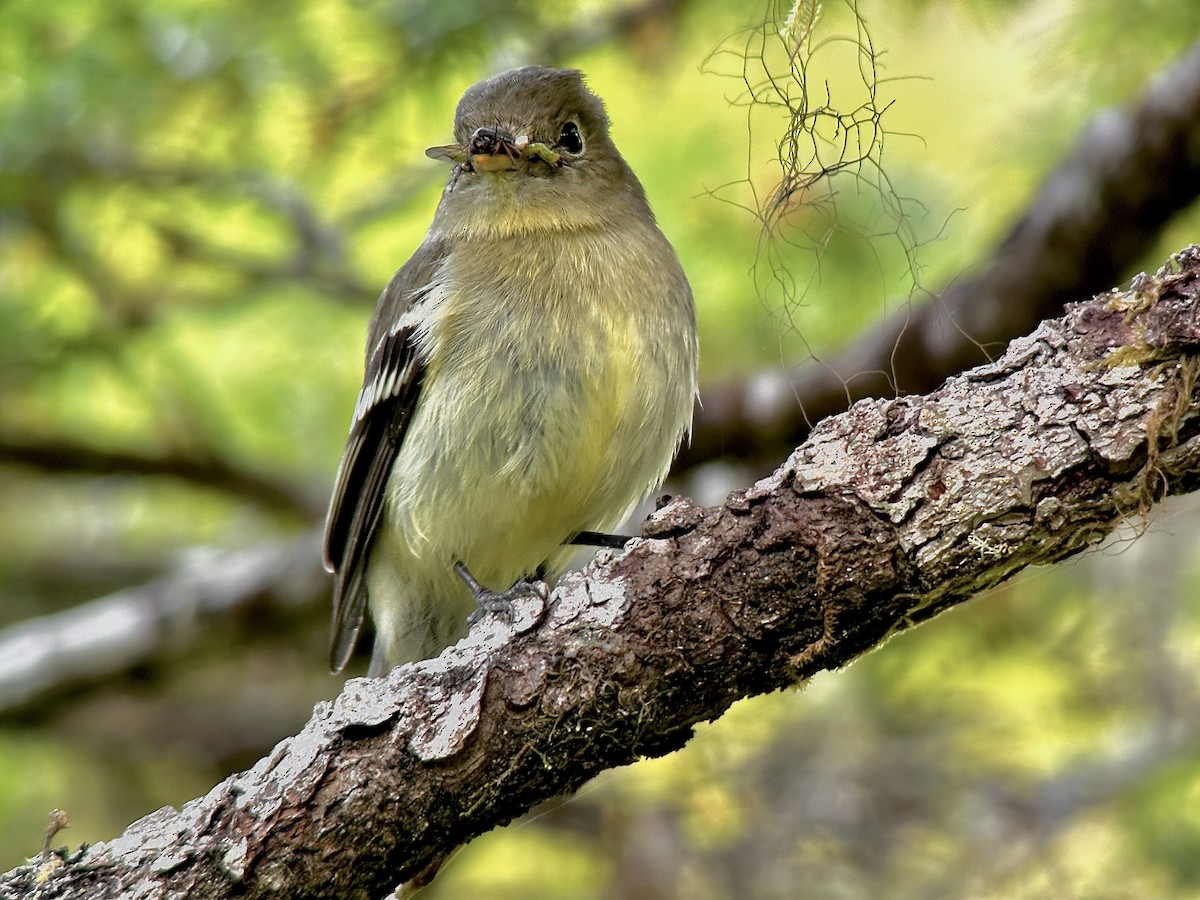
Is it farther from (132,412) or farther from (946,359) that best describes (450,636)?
(132,412)

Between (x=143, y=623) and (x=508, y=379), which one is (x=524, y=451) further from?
(x=143, y=623)

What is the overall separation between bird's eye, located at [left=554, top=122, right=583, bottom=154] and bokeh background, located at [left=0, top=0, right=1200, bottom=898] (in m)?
0.64

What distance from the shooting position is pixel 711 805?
5422mm

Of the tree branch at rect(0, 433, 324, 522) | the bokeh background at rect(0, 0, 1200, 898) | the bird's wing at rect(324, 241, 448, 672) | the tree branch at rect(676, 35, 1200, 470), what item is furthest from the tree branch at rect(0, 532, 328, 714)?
the tree branch at rect(676, 35, 1200, 470)

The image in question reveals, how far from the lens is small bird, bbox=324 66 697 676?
4258 mm

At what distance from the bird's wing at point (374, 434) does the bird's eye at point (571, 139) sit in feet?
1.77

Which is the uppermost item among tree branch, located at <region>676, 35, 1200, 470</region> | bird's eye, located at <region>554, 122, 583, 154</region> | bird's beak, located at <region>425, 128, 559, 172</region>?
bird's eye, located at <region>554, 122, 583, 154</region>

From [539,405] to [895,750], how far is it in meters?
2.97

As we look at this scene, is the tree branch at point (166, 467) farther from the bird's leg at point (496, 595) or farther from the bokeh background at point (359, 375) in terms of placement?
the bird's leg at point (496, 595)

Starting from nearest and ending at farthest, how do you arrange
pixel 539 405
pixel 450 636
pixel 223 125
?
1. pixel 539 405
2. pixel 450 636
3. pixel 223 125

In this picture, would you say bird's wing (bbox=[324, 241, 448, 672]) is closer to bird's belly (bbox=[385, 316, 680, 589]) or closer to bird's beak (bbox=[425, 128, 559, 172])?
bird's belly (bbox=[385, 316, 680, 589])

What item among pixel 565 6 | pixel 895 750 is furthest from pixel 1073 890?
→ pixel 565 6

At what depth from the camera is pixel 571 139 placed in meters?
4.86

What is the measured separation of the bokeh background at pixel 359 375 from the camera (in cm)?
550
